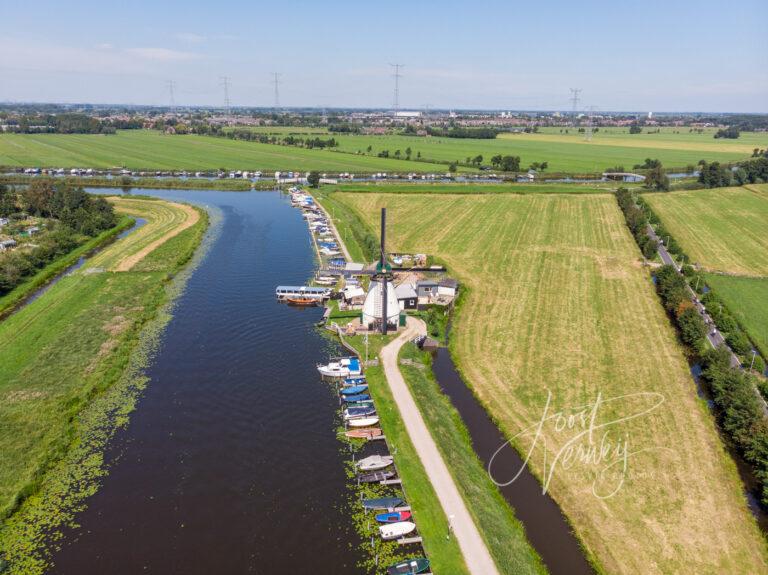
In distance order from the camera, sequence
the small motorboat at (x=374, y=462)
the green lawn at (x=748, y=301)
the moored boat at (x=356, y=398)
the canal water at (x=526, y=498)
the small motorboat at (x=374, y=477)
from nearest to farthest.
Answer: the canal water at (x=526, y=498), the small motorboat at (x=374, y=477), the small motorboat at (x=374, y=462), the moored boat at (x=356, y=398), the green lawn at (x=748, y=301)

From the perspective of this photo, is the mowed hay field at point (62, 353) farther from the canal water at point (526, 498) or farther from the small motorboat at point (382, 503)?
the canal water at point (526, 498)

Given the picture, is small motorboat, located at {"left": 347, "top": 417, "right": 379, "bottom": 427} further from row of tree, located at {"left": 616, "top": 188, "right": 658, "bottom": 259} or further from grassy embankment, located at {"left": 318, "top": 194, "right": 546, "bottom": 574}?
row of tree, located at {"left": 616, "top": 188, "right": 658, "bottom": 259}

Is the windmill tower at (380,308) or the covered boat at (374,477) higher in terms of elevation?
the windmill tower at (380,308)

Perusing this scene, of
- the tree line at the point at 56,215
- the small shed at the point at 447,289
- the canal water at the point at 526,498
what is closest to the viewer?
the canal water at the point at 526,498

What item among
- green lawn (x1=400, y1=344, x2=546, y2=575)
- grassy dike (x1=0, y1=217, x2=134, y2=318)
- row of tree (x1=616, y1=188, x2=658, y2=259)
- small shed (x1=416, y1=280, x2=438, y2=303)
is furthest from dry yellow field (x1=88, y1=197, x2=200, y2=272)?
row of tree (x1=616, y1=188, x2=658, y2=259)

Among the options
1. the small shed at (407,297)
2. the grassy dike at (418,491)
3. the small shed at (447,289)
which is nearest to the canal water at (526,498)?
the grassy dike at (418,491)

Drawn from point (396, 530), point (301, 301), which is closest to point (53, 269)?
point (301, 301)

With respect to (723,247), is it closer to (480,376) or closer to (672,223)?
(672,223)
